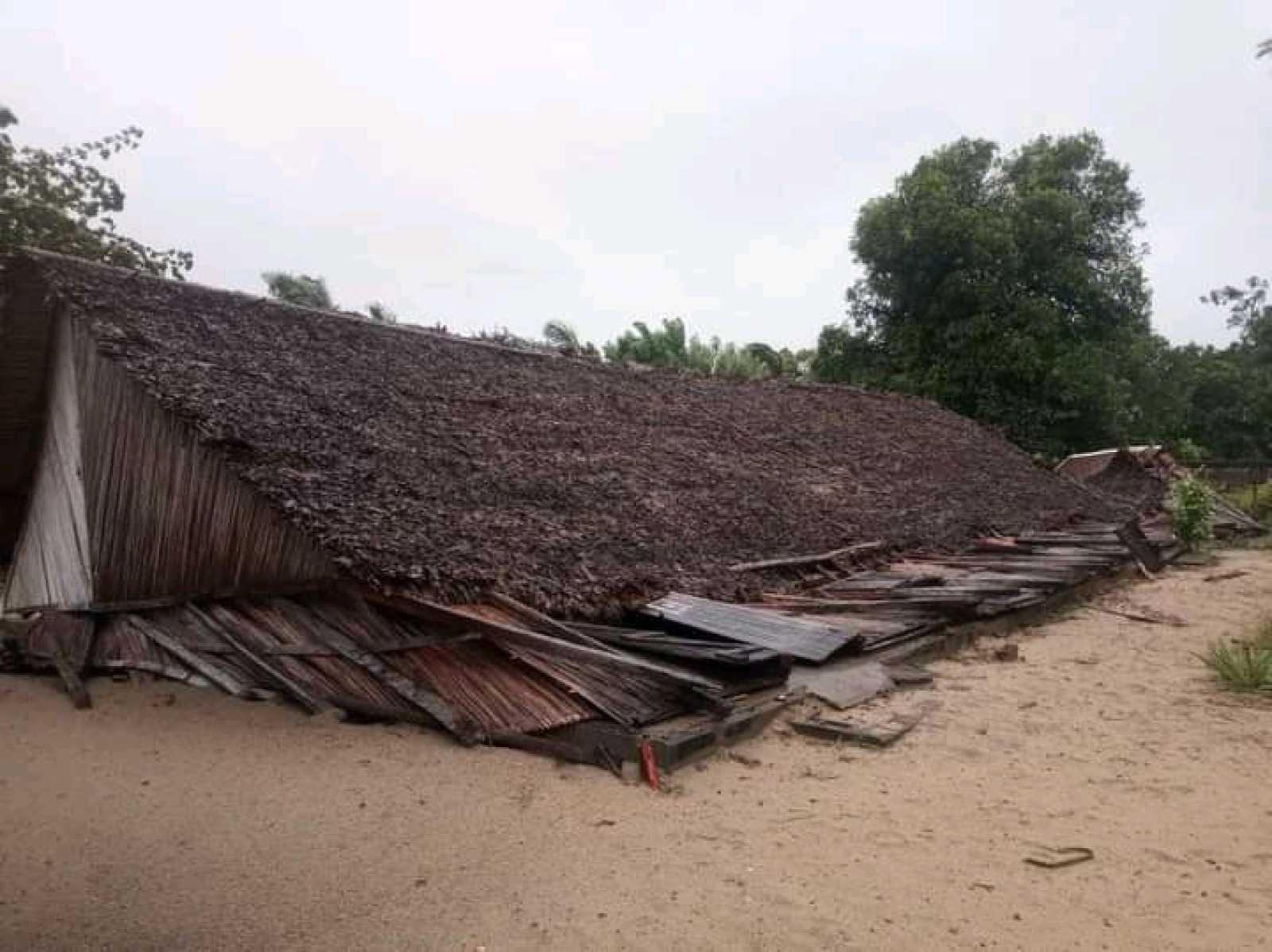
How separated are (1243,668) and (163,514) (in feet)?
25.1

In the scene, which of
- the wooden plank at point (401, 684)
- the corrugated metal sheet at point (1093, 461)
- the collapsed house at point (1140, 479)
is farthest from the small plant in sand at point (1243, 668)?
the corrugated metal sheet at point (1093, 461)

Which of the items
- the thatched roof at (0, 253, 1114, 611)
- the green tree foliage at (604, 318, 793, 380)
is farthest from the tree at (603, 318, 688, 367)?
the thatched roof at (0, 253, 1114, 611)

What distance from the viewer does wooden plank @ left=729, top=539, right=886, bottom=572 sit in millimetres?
7442

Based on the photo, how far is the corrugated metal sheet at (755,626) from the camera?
555 centimetres

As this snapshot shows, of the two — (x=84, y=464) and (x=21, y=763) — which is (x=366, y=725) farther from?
(x=84, y=464)

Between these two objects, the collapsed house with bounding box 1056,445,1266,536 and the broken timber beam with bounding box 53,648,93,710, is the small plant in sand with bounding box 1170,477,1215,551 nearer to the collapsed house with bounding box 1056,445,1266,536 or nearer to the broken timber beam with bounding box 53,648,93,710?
the collapsed house with bounding box 1056,445,1266,536

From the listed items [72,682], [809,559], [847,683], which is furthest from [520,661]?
[809,559]

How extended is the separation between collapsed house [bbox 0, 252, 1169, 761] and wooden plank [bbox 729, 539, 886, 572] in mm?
29

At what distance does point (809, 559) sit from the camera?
8.08 metres

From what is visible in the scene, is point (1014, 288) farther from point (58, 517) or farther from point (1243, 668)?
point (58, 517)

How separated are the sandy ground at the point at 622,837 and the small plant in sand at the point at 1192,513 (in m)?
10.2

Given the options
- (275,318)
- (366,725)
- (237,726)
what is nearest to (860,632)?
(366,725)

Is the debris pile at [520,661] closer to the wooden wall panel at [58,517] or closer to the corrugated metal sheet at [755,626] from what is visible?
the corrugated metal sheet at [755,626]

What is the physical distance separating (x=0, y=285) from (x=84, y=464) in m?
1.60
